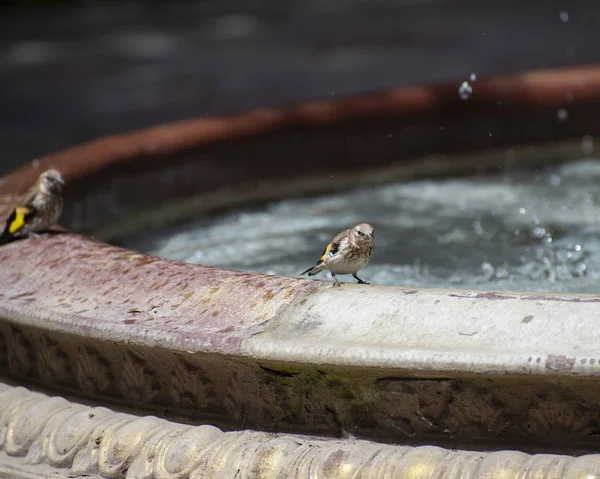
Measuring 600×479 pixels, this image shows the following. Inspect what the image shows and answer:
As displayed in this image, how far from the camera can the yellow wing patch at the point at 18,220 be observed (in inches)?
99.4

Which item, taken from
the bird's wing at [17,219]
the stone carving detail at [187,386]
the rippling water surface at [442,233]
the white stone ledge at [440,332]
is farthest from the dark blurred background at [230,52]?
the white stone ledge at [440,332]

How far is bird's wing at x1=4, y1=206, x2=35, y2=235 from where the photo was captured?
2.53m

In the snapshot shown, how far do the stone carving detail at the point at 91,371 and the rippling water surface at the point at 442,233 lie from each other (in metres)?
1.05

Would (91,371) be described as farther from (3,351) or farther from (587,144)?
(587,144)

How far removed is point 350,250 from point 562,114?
2763 mm

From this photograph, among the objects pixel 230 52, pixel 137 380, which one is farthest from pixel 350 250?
pixel 230 52

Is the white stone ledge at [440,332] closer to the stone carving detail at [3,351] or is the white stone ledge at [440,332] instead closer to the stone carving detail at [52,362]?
the stone carving detail at [52,362]

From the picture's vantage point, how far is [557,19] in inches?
516

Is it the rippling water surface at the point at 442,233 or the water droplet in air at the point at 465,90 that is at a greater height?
the water droplet in air at the point at 465,90

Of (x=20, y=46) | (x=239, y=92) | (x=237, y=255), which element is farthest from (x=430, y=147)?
(x=20, y=46)

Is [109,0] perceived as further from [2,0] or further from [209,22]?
[209,22]

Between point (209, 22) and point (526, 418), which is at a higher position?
point (209, 22)

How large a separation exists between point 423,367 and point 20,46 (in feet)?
38.0

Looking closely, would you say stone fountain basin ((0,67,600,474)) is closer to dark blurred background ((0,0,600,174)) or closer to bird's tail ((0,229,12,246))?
bird's tail ((0,229,12,246))
